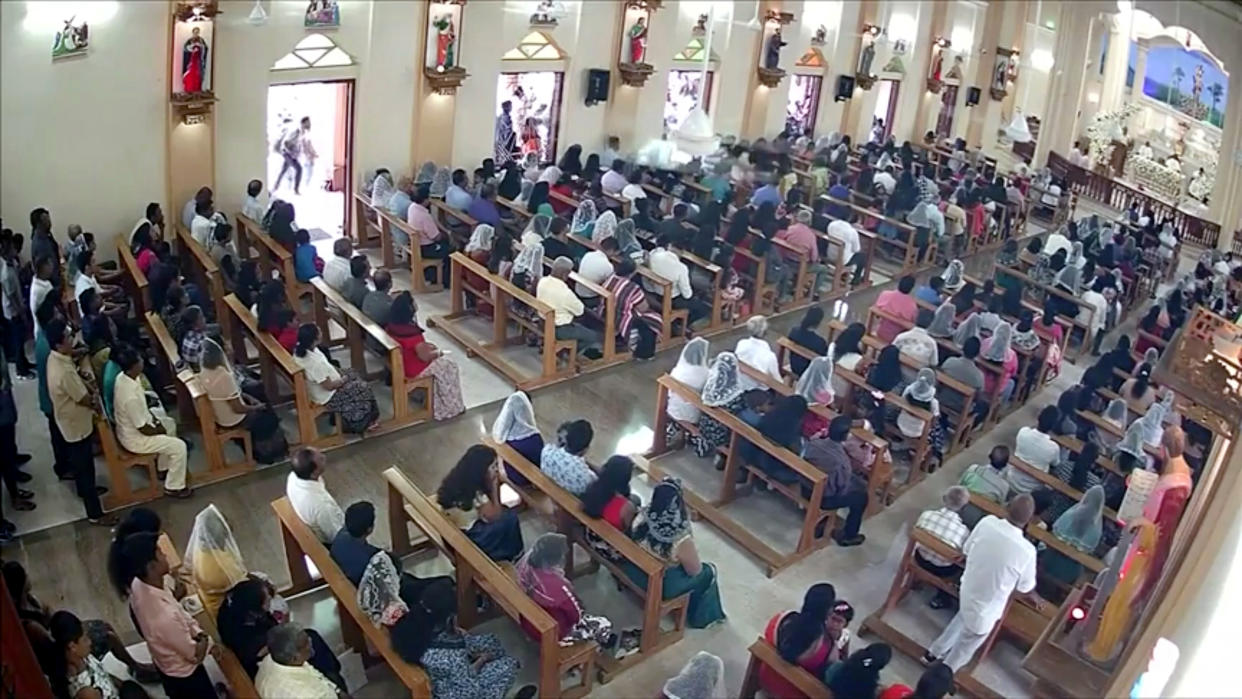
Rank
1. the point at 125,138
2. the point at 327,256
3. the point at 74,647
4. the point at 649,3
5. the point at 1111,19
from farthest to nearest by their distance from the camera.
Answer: the point at 1111,19
the point at 649,3
the point at 327,256
the point at 125,138
the point at 74,647

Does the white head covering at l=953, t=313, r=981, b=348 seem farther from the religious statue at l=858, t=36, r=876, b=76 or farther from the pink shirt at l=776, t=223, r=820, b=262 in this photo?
the religious statue at l=858, t=36, r=876, b=76

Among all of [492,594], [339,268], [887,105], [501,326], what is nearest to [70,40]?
[339,268]

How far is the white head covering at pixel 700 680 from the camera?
4973mm

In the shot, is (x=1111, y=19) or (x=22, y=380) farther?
(x=1111, y=19)

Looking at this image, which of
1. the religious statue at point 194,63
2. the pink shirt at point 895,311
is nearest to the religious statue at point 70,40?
the religious statue at point 194,63

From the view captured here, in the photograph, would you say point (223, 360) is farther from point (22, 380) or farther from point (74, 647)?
point (74, 647)

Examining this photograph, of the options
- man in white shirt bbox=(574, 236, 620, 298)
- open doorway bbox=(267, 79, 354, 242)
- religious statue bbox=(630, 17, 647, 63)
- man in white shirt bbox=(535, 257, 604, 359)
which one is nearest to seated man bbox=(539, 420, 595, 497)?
man in white shirt bbox=(535, 257, 604, 359)

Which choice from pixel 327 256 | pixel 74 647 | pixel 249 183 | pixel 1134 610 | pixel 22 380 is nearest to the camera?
pixel 74 647

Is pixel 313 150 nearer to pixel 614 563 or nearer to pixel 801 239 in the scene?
pixel 801 239

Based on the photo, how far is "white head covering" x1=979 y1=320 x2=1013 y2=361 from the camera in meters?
8.94

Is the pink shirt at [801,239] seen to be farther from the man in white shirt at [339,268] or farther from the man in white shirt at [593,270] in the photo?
the man in white shirt at [339,268]

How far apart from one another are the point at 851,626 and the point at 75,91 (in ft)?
23.0

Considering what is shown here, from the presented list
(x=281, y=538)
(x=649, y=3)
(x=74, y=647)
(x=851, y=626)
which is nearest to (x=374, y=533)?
(x=281, y=538)

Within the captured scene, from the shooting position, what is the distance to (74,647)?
13.6 ft
